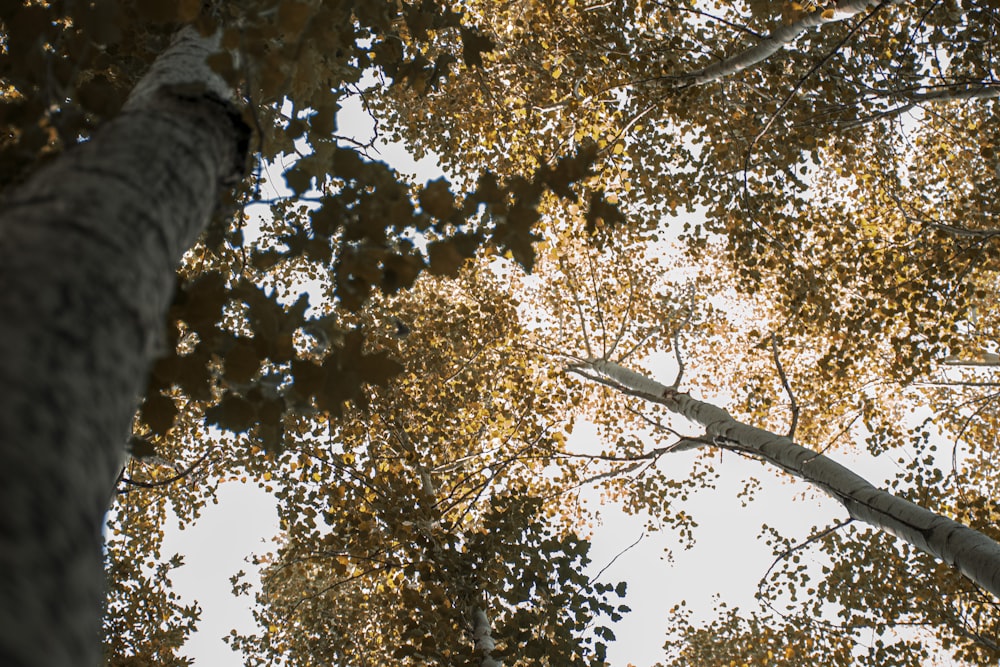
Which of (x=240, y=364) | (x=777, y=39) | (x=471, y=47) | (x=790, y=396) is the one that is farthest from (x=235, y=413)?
(x=790, y=396)

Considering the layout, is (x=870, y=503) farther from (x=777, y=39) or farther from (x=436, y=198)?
(x=436, y=198)

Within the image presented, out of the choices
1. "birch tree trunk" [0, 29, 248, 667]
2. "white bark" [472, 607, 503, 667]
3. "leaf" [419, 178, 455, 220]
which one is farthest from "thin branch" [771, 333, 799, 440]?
"birch tree trunk" [0, 29, 248, 667]

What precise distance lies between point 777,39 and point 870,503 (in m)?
3.27

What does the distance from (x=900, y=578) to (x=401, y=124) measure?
7.30 meters

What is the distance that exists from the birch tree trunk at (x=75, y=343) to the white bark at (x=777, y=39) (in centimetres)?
412

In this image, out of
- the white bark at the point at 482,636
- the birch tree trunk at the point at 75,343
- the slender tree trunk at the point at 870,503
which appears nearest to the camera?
the birch tree trunk at the point at 75,343

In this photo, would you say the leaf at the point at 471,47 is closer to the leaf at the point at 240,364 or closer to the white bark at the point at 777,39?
the leaf at the point at 240,364

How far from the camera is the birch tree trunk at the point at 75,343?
1.60 feet

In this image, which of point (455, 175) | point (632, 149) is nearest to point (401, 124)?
point (455, 175)

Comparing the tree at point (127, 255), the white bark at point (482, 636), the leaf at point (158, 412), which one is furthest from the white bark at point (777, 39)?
the white bark at point (482, 636)

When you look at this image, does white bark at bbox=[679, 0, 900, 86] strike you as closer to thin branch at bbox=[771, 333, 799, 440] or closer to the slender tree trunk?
thin branch at bbox=[771, 333, 799, 440]

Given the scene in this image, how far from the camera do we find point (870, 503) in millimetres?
3635

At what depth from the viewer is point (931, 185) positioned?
7.34 meters

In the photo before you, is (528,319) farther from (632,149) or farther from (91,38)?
(91,38)
